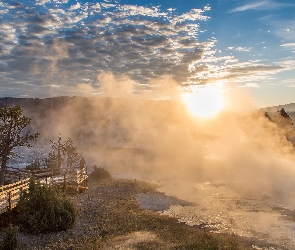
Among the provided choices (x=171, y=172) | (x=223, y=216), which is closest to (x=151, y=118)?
(x=171, y=172)

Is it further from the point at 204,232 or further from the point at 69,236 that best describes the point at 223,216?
the point at 69,236

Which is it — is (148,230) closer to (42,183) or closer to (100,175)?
(42,183)

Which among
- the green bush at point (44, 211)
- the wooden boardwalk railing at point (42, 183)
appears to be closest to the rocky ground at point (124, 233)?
the green bush at point (44, 211)

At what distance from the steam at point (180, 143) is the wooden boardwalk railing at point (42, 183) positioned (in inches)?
450

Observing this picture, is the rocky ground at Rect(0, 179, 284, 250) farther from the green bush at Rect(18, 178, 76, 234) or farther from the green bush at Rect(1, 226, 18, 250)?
the green bush at Rect(1, 226, 18, 250)

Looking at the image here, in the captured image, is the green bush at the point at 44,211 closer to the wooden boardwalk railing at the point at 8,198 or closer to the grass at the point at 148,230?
the wooden boardwalk railing at the point at 8,198

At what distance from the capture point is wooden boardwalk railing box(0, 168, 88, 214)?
1474cm

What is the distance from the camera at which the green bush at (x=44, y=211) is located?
Result: 13953 mm

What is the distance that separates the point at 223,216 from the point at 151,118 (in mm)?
69351

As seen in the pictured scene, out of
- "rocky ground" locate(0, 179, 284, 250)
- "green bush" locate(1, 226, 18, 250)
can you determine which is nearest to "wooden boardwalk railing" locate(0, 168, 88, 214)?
"rocky ground" locate(0, 179, 284, 250)

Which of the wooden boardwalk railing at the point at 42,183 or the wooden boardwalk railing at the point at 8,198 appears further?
the wooden boardwalk railing at the point at 42,183

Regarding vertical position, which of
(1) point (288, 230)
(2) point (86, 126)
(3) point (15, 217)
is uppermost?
(2) point (86, 126)

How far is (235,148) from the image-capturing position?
153 feet

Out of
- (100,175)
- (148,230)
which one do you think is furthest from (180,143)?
(148,230)
